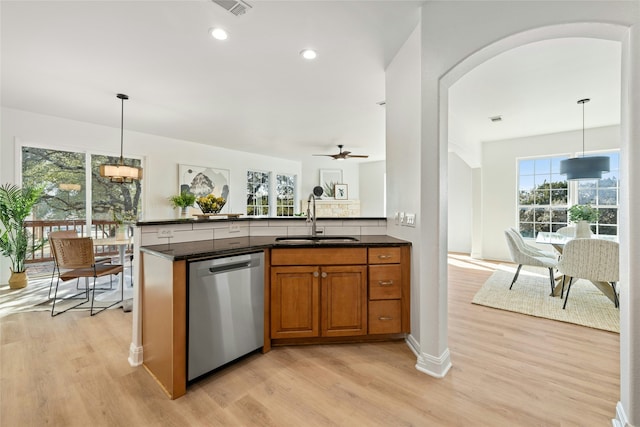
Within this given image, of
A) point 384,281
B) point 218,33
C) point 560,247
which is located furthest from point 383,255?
point 560,247

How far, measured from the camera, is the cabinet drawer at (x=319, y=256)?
223 centimetres

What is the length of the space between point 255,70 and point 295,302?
2418 mm

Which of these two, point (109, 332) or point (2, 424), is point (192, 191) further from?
point (2, 424)

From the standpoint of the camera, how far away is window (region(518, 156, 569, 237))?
5402mm

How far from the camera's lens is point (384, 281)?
91.5 inches

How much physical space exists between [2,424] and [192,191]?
4884mm

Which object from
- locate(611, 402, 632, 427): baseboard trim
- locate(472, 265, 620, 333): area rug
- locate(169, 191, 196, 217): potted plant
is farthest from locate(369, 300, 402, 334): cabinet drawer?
locate(169, 191, 196, 217): potted plant

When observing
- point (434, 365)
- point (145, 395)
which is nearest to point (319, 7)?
point (434, 365)

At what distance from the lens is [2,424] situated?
4.91ft

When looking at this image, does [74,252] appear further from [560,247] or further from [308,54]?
[560,247]

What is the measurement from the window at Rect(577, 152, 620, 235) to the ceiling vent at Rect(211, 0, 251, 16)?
6.24m

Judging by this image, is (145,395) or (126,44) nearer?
(145,395)

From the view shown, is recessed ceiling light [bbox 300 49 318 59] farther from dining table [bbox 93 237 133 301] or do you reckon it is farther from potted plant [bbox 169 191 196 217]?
potted plant [bbox 169 191 196 217]

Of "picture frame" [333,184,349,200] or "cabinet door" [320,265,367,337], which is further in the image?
"picture frame" [333,184,349,200]
